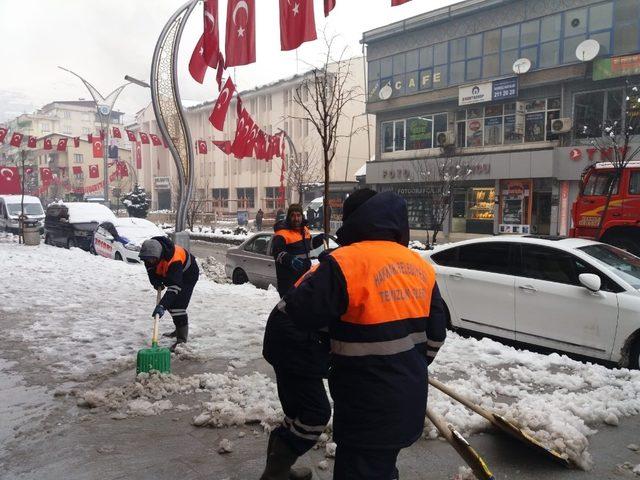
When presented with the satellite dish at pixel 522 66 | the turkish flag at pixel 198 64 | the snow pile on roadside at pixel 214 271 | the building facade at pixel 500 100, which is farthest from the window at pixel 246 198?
the turkish flag at pixel 198 64

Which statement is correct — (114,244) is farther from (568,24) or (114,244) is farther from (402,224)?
(568,24)

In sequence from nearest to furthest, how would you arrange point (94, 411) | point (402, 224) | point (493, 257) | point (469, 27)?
point (402, 224) < point (94, 411) < point (493, 257) < point (469, 27)

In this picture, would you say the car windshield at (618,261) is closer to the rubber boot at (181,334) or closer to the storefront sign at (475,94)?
the rubber boot at (181,334)

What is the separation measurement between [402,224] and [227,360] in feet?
11.8

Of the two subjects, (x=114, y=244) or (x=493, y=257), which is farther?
(x=114, y=244)

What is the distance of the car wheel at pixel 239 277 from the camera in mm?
10945

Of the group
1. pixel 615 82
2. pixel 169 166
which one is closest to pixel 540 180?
pixel 615 82

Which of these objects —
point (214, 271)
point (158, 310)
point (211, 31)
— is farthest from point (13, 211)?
point (158, 310)

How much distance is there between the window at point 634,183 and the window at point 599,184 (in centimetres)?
30

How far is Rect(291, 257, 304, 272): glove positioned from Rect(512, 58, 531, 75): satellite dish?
2144cm

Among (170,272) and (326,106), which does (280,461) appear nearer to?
(170,272)

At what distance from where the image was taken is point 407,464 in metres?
3.29

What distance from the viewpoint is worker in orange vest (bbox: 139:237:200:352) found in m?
5.11

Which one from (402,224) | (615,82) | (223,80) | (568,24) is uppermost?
(568,24)
